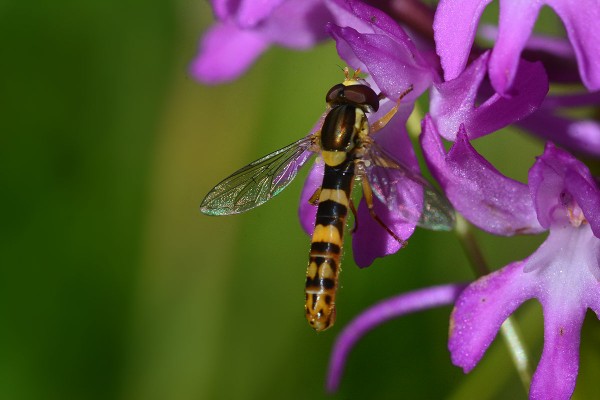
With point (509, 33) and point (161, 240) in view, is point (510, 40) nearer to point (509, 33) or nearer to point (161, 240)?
point (509, 33)

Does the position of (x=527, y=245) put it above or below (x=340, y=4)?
below

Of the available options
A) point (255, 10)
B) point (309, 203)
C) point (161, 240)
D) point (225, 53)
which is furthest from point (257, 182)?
point (161, 240)

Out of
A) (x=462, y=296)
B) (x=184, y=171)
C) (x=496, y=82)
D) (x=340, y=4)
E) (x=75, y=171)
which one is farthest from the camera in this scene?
(x=184, y=171)

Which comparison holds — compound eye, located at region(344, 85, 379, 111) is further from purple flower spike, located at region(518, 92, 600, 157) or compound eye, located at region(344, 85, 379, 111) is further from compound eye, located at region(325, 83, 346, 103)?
purple flower spike, located at region(518, 92, 600, 157)

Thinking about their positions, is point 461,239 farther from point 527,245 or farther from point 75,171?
point 75,171

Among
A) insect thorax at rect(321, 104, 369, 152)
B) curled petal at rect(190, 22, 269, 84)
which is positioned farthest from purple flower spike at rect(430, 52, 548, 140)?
curled petal at rect(190, 22, 269, 84)

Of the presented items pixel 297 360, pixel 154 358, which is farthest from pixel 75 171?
pixel 297 360
